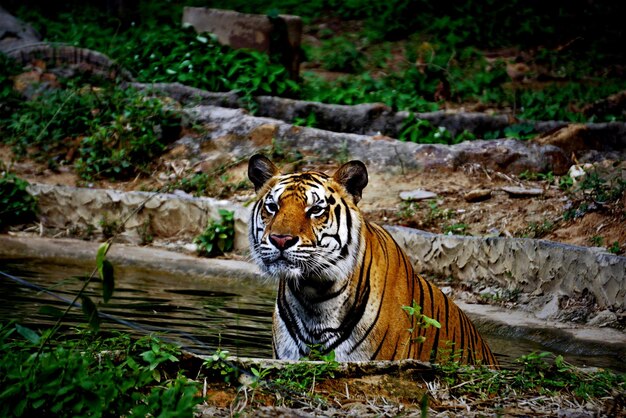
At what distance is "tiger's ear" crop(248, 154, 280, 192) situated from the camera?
4773mm

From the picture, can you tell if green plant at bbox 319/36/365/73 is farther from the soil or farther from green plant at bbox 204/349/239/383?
green plant at bbox 204/349/239/383

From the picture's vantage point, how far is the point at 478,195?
27.1 ft

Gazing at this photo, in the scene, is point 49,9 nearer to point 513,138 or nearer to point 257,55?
point 257,55

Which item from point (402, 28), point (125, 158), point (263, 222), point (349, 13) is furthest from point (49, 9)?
point (263, 222)

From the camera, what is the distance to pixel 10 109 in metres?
11.2

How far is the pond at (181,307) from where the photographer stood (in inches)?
217

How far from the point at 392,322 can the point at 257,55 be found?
7607mm

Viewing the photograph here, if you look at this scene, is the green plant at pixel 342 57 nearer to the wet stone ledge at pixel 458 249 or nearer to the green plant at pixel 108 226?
the wet stone ledge at pixel 458 249

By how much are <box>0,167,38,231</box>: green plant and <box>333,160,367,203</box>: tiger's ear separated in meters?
4.98

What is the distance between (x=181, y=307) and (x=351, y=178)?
2.38 m

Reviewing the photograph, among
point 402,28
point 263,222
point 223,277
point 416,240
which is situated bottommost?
point 223,277

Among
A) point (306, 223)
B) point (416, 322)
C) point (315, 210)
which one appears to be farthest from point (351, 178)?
point (416, 322)

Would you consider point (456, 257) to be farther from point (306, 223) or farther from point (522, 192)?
point (306, 223)

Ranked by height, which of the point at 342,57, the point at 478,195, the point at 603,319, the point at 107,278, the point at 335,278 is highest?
the point at 342,57
